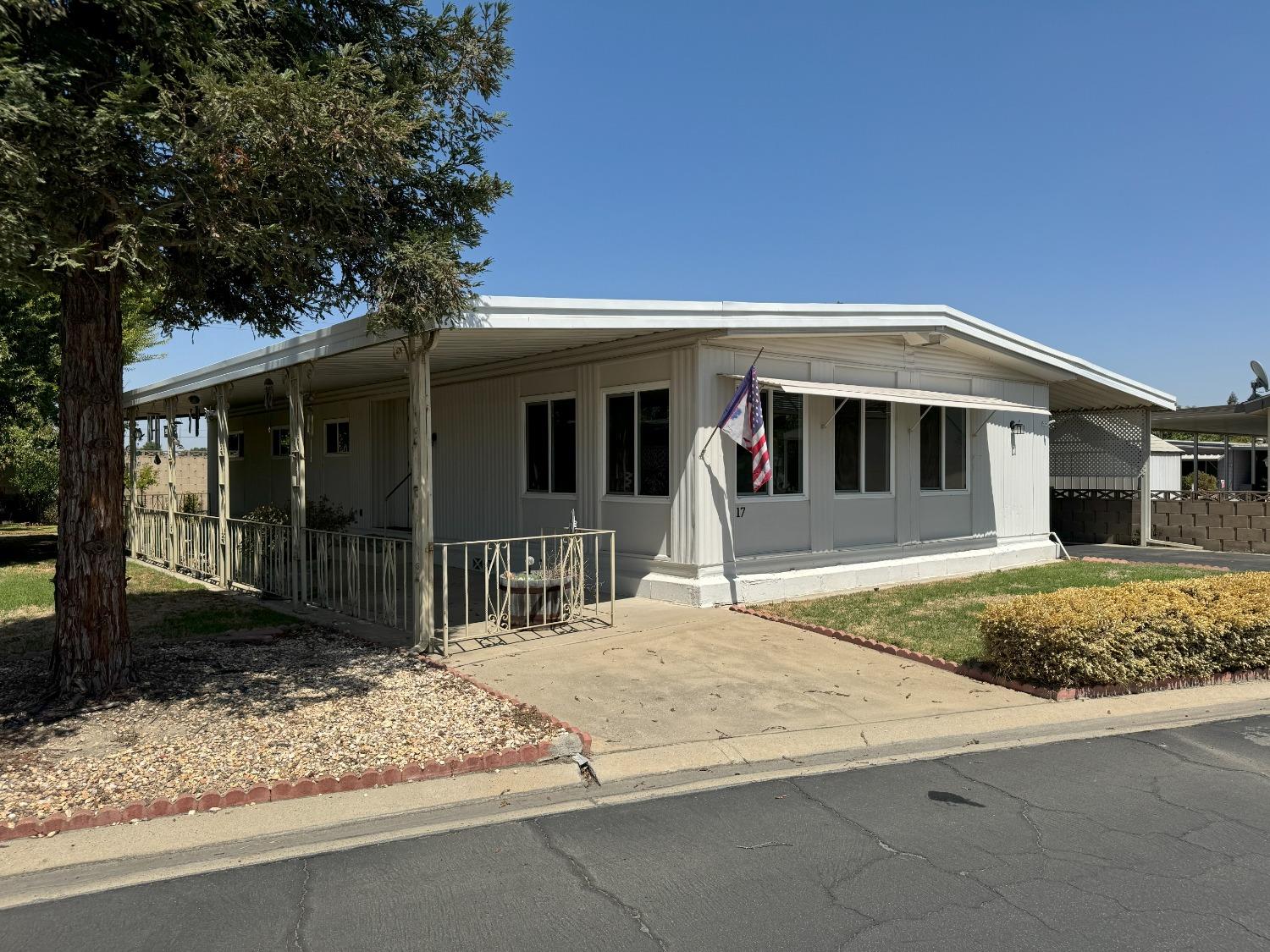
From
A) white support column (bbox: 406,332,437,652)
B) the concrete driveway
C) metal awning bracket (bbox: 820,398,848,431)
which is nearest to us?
the concrete driveway

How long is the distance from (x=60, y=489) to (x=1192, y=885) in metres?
6.84

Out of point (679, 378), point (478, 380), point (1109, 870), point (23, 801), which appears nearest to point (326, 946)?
point (23, 801)

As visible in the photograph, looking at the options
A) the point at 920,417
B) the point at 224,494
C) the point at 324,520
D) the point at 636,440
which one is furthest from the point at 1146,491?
the point at 224,494

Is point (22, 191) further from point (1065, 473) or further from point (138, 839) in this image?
point (1065, 473)

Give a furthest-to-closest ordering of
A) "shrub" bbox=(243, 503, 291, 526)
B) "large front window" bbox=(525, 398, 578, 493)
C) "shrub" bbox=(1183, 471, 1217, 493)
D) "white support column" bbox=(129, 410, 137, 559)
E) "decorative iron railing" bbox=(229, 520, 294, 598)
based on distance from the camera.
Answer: "shrub" bbox=(1183, 471, 1217, 493)
"white support column" bbox=(129, 410, 137, 559)
"shrub" bbox=(243, 503, 291, 526)
"large front window" bbox=(525, 398, 578, 493)
"decorative iron railing" bbox=(229, 520, 294, 598)

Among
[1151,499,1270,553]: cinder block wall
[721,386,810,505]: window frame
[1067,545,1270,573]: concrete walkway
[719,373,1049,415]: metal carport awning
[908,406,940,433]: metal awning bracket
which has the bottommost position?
[1067,545,1270,573]: concrete walkway

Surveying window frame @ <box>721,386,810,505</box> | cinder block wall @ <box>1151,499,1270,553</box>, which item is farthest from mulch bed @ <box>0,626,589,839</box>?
cinder block wall @ <box>1151,499,1270,553</box>

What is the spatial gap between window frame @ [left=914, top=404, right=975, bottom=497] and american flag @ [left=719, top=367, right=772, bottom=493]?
3.84 metres

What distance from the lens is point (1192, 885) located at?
352 cm

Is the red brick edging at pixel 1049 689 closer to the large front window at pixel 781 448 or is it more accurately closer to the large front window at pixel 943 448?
the large front window at pixel 781 448

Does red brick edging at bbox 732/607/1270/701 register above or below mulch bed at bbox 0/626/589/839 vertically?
below

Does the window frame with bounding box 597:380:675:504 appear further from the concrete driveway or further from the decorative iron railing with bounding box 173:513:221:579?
the decorative iron railing with bounding box 173:513:221:579

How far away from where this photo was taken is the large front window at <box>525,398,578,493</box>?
11.1 meters

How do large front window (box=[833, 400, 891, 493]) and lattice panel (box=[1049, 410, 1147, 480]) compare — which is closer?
large front window (box=[833, 400, 891, 493])
